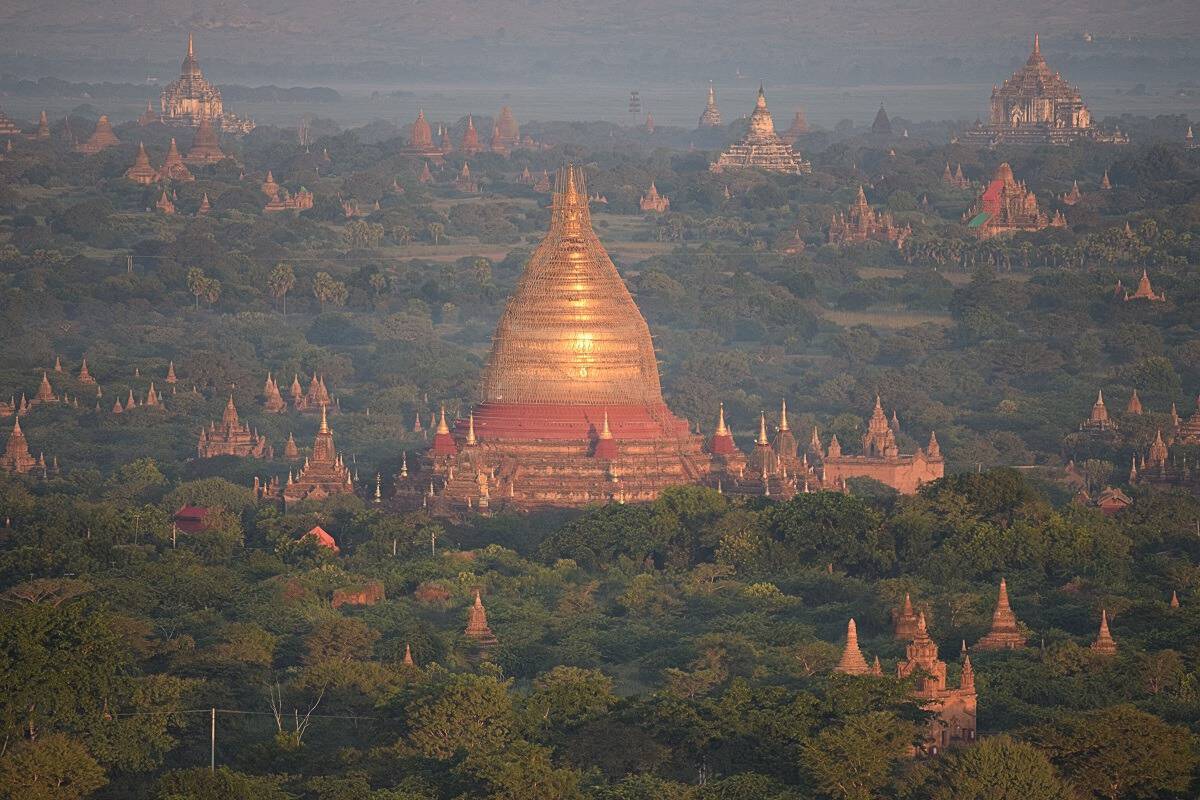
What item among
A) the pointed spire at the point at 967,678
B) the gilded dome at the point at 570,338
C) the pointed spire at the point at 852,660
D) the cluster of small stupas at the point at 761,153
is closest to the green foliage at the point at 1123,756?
the pointed spire at the point at 967,678

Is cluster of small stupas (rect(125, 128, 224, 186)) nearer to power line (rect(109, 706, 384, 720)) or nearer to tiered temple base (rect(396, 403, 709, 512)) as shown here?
tiered temple base (rect(396, 403, 709, 512))

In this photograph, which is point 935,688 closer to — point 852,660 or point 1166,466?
point 852,660

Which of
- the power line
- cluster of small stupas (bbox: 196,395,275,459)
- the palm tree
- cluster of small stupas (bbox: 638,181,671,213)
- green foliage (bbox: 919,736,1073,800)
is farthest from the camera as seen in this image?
cluster of small stupas (bbox: 638,181,671,213)

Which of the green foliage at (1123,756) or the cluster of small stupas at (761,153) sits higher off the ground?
the green foliage at (1123,756)

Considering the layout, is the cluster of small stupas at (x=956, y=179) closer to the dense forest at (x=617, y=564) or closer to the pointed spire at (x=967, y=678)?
the dense forest at (x=617, y=564)

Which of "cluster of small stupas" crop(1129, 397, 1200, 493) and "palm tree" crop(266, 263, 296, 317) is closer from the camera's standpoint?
"cluster of small stupas" crop(1129, 397, 1200, 493)

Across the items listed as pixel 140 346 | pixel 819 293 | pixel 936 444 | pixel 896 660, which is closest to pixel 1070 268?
pixel 819 293

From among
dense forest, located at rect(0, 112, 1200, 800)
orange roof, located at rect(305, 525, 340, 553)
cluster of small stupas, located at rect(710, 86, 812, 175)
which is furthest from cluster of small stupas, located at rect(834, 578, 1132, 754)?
cluster of small stupas, located at rect(710, 86, 812, 175)

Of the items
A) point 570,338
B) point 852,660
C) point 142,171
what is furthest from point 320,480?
point 142,171
